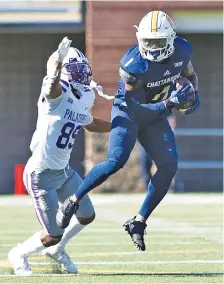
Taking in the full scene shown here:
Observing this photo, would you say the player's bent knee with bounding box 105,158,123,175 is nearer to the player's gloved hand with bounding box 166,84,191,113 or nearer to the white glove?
the player's gloved hand with bounding box 166,84,191,113

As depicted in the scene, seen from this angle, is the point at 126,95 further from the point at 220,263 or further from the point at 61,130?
the point at 220,263

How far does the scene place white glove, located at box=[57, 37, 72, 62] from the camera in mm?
7512

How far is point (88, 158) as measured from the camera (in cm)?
1817

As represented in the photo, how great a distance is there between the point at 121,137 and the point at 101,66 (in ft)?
32.9

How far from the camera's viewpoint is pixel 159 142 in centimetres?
823

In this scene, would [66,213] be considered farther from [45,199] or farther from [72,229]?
[72,229]

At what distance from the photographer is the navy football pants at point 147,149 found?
8.02 meters

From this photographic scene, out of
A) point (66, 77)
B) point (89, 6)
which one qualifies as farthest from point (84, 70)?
point (89, 6)

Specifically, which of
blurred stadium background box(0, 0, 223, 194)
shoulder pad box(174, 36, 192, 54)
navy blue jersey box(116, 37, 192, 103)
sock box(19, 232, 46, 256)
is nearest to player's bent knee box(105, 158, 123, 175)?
navy blue jersey box(116, 37, 192, 103)

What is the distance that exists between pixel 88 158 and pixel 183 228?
242 inches

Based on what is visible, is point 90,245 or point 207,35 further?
A: point 207,35

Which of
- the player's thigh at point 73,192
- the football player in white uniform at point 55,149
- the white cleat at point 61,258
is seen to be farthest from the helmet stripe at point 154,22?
the white cleat at point 61,258

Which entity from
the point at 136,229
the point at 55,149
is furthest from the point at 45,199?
the point at 136,229

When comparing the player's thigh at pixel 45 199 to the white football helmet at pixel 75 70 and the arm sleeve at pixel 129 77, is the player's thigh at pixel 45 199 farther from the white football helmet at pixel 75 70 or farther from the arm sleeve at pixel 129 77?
the arm sleeve at pixel 129 77
